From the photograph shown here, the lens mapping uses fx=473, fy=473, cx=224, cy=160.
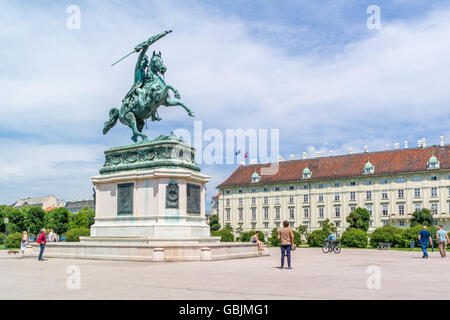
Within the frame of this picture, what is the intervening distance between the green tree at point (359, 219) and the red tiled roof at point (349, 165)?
858 cm

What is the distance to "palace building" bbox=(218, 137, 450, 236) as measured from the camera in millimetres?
95000

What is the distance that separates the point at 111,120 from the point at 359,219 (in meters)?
76.0

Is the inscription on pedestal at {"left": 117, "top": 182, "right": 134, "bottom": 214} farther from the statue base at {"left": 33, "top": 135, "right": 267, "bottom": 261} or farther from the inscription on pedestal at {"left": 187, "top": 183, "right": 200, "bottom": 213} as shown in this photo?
the inscription on pedestal at {"left": 187, "top": 183, "right": 200, "bottom": 213}

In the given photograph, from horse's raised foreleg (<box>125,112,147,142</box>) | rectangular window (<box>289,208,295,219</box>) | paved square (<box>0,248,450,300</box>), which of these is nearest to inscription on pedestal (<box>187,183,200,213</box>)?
horse's raised foreleg (<box>125,112,147,142</box>)

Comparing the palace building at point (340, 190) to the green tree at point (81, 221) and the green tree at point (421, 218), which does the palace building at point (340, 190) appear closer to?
the green tree at point (421, 218)

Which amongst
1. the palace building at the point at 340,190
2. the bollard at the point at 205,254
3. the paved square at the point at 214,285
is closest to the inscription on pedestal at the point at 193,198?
the bollard at the point at 205,254

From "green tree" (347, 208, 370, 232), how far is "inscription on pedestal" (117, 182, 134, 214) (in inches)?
3012

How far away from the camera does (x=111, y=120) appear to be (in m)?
28.0

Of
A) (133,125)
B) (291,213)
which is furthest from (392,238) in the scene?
(291,213)

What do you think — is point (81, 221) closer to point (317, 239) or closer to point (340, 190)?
point (340, 190)
